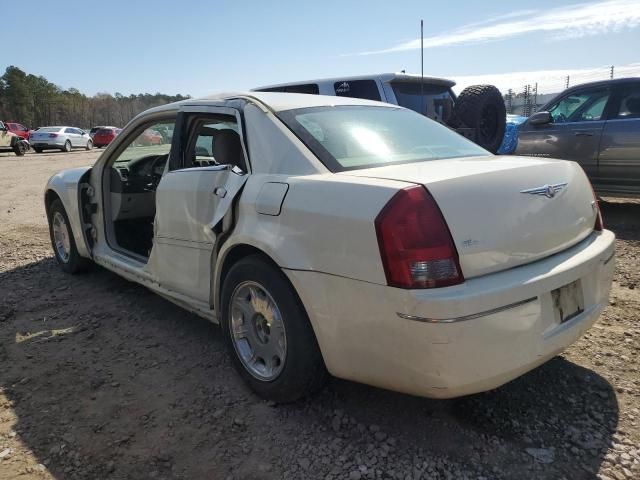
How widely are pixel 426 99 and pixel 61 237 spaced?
479 centimetres

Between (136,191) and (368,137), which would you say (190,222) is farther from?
(136,191)

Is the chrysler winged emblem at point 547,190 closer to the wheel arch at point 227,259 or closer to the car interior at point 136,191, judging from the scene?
the wheel arch at point 227,259

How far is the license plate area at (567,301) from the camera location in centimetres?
226

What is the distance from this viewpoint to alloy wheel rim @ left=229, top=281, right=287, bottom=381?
2.64m

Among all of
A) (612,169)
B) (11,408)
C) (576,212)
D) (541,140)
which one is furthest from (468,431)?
(541,140)

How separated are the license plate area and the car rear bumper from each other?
0.8 inches

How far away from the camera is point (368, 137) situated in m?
2.83

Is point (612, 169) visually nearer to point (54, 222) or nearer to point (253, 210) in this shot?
point (253, 210)

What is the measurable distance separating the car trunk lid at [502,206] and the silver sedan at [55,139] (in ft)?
101

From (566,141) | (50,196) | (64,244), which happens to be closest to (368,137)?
(64,244)

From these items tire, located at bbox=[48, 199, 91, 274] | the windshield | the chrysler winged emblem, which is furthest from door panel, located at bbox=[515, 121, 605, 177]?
tire, located at bbox=[48, 199, 91, 274]

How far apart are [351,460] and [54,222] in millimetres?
4217

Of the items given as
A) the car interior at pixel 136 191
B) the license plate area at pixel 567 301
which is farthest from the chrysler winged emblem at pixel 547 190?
the car interior at pixel 136 191

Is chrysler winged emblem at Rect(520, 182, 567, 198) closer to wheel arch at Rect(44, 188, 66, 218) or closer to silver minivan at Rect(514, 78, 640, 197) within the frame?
wheel arch at Rect(44, 188, 66, 218)
